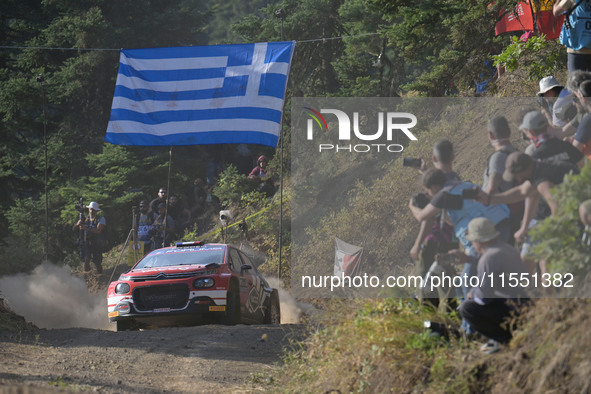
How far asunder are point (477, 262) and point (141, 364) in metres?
5.27

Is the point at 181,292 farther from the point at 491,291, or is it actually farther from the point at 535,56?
the point at 491,291

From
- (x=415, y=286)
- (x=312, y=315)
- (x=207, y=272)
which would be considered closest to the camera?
(x=415, y=286)

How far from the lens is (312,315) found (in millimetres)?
8523

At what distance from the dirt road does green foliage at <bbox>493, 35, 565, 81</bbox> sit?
5.57 meters

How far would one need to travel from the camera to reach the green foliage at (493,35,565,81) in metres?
13.4

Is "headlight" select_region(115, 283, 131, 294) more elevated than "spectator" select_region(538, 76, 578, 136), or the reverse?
"spectator" select_region(538, 76, 578, 136)

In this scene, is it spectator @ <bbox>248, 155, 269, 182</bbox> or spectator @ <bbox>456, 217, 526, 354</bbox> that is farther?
spectator @ <bbox>248, 155, 269, 182</bbox>

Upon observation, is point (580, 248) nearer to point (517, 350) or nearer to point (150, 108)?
point (517, 350)

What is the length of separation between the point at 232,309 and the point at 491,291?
7.75 metres

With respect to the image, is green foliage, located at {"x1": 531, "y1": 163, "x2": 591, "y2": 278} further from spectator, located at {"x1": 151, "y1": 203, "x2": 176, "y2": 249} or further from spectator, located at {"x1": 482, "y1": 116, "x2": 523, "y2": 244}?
spectator, located at {"x1": 151, "y1": 203, "x2": 176, "y2": 249}

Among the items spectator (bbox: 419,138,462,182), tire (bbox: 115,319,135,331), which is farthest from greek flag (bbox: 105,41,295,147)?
spectator (bbox: 419,138,462,182)

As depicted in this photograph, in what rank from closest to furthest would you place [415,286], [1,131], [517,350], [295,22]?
1. [517,350]
2. [415,286]
3. [295,22]
4. [1,131]

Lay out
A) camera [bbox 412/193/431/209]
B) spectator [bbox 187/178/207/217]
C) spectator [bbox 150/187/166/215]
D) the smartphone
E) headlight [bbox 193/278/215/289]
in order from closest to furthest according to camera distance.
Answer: the smartphone → camera [bbox 412/193/431/209] → headlight [bbox 193/278/215/289] → spectator [bbox 150/187/166/215] → spectator [bbox 187/178/207/217]

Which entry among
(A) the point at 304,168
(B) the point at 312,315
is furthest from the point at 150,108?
(B) the point at 312,315
